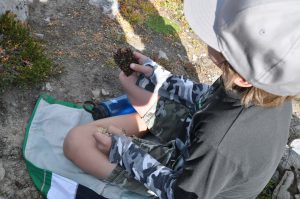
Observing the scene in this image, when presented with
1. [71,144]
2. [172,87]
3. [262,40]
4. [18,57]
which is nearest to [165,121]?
[172,87]

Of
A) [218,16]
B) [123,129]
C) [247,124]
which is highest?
[218,16]

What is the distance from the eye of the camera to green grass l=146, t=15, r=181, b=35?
6.83m

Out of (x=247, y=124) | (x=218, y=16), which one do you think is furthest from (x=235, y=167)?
(x=218, y=16)

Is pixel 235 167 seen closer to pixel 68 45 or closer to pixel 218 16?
pixel 218 16

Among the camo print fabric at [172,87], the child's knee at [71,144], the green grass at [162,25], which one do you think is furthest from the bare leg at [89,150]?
the green grass at [162,25]

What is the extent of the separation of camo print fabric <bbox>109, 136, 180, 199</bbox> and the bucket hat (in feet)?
4.02

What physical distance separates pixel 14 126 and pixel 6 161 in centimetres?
43

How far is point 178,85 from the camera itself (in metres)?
4.62

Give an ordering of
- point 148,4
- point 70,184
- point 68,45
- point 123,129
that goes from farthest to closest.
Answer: point 148,4, point 68,45, point 123,129, point 70,184

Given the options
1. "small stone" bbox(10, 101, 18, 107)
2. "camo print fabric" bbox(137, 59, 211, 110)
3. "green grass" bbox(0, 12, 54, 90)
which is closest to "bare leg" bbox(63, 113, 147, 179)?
"camo print fabric" bbox(137, 59, 211, 110)

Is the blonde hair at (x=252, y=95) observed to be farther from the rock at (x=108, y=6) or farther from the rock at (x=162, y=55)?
the rock at (x=108, y=6)

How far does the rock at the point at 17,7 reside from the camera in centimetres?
516

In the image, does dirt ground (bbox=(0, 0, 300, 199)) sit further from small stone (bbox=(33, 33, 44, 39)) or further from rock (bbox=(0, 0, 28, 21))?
rock (bbox=(0, 0, 28, 21))

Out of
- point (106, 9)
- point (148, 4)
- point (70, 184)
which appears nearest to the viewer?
point (70, 184)
